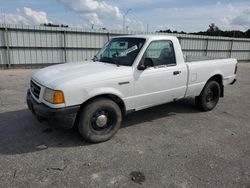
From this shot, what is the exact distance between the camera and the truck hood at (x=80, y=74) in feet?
11.6

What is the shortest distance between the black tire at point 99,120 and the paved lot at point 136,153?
17cm

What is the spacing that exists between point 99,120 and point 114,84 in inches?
26.9

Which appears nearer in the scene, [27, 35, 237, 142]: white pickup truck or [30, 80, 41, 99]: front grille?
[27, 35, 237, 142]: white pickup truck

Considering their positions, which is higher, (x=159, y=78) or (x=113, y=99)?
(x=159, y=78)

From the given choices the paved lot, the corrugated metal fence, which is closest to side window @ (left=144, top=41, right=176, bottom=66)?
the paved lot

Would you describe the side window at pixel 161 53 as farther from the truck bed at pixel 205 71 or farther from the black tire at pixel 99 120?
the black tire at pixel 99 120

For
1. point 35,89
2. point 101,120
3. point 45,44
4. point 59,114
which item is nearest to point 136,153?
point 101,120

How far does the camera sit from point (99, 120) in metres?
3.87

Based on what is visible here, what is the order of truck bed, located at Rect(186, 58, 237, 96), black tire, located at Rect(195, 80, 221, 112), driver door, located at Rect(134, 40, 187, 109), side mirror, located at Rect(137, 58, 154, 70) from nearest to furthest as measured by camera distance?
side mirror, located at Rect(137, 58, 154, 70) < driver door, located at Rect(134, 40, 187, 109) < truck bed, located at Rect(186, 58, 237, 96) < black tire, located at Rect(195, 80, 221, 112)

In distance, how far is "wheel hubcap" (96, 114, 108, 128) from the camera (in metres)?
3.86

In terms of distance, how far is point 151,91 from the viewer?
4387mm

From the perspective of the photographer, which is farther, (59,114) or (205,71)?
(205,71)

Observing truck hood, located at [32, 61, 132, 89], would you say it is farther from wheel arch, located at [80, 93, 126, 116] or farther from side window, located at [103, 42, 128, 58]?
side window, located at [103, 42, 128, 58]

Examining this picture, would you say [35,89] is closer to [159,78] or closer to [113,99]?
[113,99]
